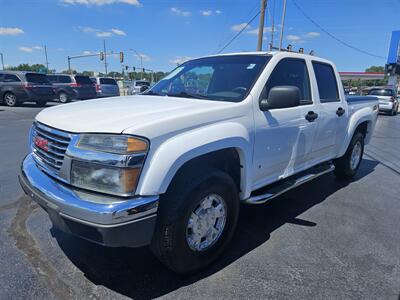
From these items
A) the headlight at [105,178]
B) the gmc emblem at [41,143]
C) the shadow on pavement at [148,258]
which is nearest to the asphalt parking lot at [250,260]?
the shadow on pavement at [148,258]

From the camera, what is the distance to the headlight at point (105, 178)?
7.17 feet

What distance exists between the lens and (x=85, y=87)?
22.0 meters

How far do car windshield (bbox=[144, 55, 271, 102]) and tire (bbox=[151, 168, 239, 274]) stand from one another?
0.91 meters

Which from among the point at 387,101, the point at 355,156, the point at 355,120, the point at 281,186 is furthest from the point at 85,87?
the point at 281,186

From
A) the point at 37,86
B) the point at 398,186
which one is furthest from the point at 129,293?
the point at 37,86

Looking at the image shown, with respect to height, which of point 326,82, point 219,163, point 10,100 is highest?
point 326,82

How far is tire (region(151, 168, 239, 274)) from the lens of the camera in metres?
2.43

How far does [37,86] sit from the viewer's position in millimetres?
17250

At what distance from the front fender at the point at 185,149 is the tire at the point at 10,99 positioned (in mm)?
17789

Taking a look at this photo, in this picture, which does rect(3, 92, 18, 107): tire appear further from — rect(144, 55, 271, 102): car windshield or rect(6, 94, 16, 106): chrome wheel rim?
rect(144, 55, 271, 102): car windshield

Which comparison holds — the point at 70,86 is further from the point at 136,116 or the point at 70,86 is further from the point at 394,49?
the point at 394,49

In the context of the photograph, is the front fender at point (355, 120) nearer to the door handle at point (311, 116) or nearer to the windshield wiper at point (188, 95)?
the door handle at point (311, 116)

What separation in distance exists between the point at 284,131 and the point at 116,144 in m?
1.96

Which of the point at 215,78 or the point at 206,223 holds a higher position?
the point at 215,78
